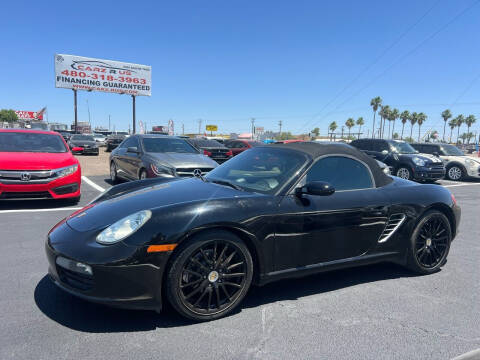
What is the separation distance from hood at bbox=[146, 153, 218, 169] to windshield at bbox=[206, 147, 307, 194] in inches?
153

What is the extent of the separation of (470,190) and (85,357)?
12.7 metres

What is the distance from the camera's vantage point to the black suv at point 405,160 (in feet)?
42.1

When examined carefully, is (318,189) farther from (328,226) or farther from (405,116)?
(405,116)

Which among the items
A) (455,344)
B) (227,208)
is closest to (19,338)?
(227,208)

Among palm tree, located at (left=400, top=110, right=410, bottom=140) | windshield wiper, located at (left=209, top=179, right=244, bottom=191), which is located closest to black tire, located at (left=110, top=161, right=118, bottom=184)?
windshield wiper, located at (left=209, top=179, right=244, bottom=191)

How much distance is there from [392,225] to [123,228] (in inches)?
103

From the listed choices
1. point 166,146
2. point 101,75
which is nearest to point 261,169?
point 166,146

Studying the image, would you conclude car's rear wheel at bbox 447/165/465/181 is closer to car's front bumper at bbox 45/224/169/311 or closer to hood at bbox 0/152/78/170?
hood at bbox 0/152/78/170

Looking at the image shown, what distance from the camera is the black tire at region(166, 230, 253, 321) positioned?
261 cm

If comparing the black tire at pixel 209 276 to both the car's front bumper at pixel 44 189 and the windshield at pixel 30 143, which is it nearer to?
the car's front bumper at pixel 44 189

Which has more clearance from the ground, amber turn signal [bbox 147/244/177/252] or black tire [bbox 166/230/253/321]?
amber turn signal [bbox 147/244/177/252]

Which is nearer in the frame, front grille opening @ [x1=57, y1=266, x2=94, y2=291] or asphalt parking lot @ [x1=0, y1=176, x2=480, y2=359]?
asphalt parking lot @ [x1=0, y1=176, x2=480, y2=359]

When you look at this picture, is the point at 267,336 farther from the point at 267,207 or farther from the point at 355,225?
the point at 355,225

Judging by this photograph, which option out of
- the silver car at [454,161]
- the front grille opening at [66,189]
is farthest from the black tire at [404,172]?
the front grille opening at [66,189]
